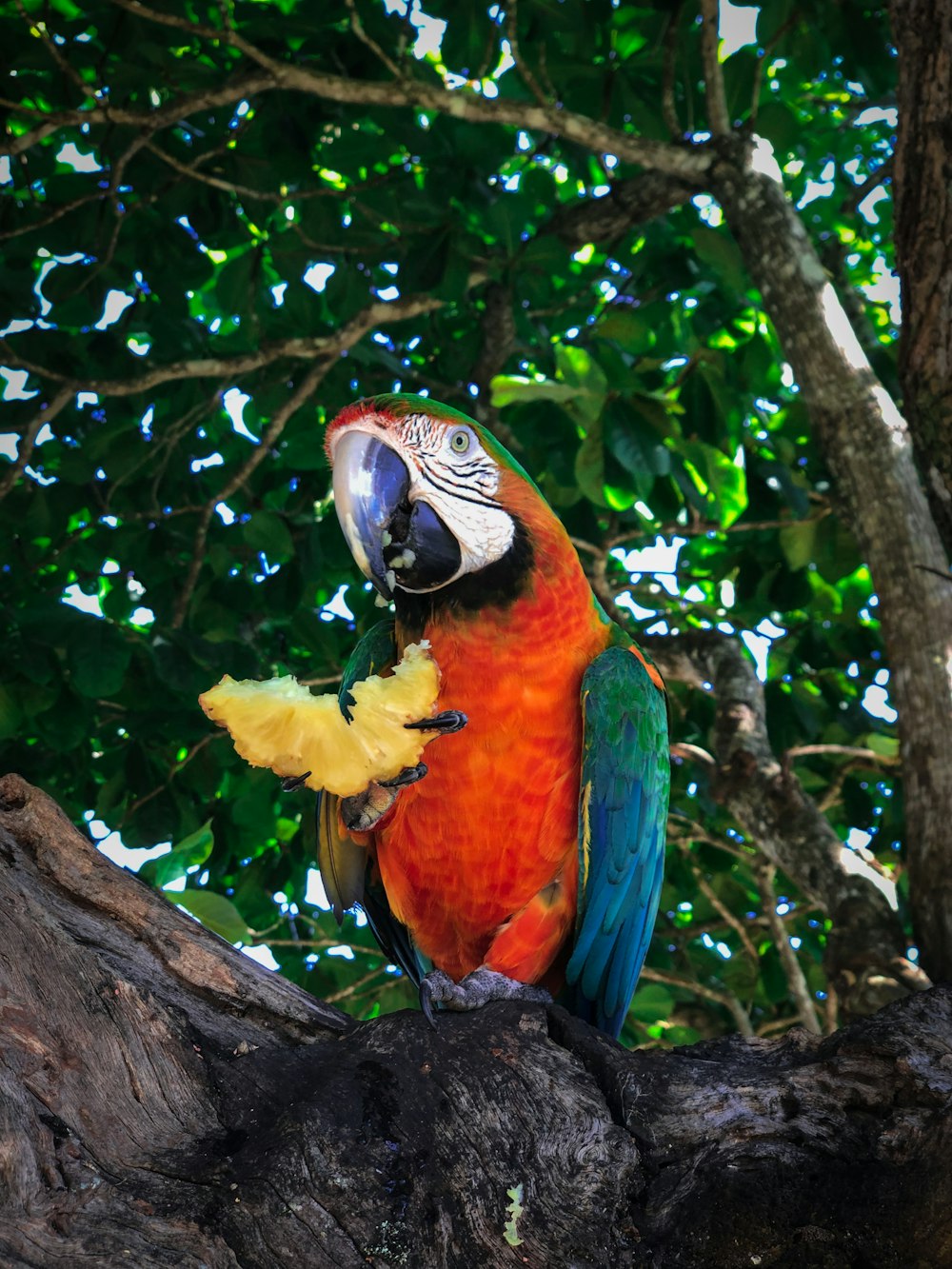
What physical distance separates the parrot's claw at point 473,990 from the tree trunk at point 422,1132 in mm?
309

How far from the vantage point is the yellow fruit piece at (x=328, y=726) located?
1.95 meters

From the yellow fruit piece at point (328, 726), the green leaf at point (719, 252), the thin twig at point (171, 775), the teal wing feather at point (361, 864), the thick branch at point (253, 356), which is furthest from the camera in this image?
the thin twig at point (171, 775)

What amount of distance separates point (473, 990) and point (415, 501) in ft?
3.26

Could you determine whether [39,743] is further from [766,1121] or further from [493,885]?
[766,1121]

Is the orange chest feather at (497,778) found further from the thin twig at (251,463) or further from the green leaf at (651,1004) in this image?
the green leaf at (651,1004)

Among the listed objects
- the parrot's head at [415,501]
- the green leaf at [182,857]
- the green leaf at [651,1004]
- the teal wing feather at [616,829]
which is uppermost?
the parrot's head at [415,501]

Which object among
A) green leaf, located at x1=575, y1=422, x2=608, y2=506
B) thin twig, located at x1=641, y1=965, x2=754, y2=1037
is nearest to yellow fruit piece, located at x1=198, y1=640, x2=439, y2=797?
green leaf, located at x1=575, y1=422, x2=608, y2=506

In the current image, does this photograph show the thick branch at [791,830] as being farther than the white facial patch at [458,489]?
Yes

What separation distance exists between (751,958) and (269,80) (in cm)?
384

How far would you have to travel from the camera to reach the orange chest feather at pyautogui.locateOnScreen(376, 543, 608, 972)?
7.46ft

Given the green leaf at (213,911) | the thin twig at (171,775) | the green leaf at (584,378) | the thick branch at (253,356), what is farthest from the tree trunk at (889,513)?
the thin twig at (171,775)

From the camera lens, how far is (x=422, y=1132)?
4.99 feet

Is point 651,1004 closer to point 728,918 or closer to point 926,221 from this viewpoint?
point 728,918

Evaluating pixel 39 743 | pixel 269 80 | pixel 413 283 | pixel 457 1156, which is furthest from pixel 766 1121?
pixel 39 743
